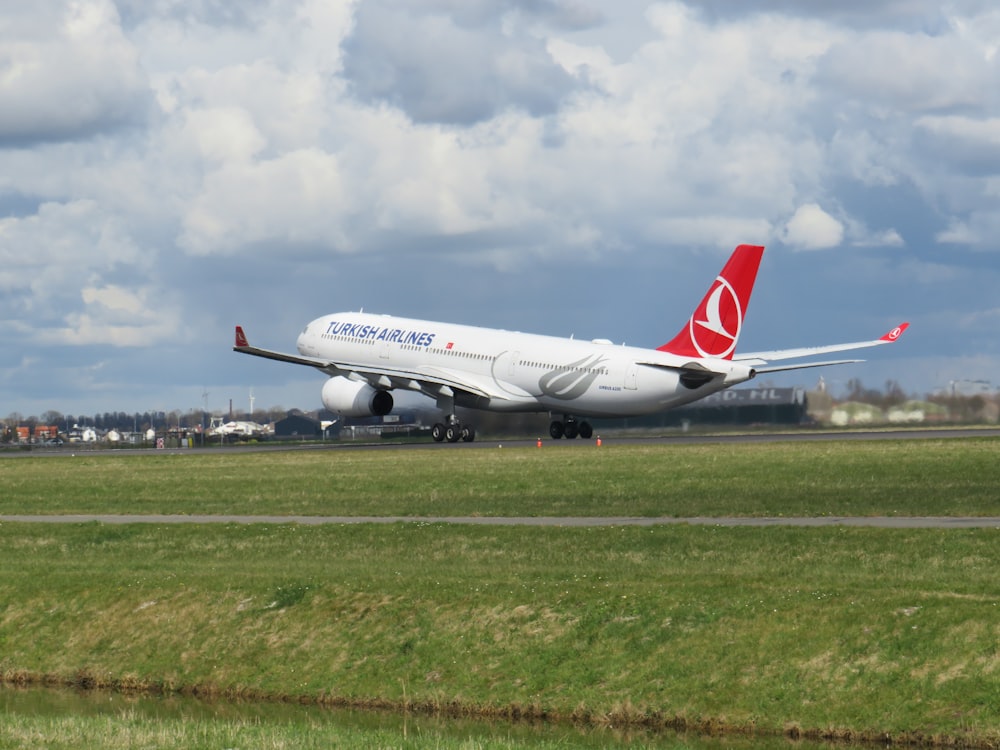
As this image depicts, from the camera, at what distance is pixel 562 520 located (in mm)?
35594

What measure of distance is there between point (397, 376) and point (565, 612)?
49.1m

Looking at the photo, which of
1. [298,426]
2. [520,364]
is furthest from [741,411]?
[298,426]

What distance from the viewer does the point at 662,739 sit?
2088cm

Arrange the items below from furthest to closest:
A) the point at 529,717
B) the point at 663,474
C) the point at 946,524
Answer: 1. the point at 663,474
2. the point at 946,524
3. the point at 529,717

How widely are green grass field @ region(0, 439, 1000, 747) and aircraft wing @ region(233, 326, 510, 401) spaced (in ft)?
100

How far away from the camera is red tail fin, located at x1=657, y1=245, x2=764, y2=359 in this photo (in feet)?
219

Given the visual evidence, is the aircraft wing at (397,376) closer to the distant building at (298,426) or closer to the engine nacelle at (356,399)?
the engine nacelle at (356,399)

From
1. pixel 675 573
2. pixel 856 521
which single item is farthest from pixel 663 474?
pixel 675 573

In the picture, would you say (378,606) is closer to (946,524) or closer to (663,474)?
(946,524)

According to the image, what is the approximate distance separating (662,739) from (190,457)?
49379mm

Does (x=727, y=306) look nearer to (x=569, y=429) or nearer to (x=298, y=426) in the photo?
(x=569, y=429)

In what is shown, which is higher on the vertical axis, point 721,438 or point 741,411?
point 741,411

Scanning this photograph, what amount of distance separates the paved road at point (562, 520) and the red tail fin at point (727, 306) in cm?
3117

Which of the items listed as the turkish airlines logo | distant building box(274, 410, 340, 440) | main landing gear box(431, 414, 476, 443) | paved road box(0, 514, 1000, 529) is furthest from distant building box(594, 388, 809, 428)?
distant building box(274, 410, 340, 440)
